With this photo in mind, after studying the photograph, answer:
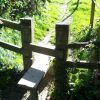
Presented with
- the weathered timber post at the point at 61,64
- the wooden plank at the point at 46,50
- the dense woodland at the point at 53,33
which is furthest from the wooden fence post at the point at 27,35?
the weathered timber post at the point at 61,64

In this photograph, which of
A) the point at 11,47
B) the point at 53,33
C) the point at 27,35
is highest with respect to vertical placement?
the point at 27,35

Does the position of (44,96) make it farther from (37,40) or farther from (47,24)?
(47,24)

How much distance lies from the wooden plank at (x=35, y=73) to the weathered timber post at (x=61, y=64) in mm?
344

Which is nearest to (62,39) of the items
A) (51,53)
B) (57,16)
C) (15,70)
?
(51,53)

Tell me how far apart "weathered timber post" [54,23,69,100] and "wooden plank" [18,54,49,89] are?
0.34 meters

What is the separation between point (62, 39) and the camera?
5.82m

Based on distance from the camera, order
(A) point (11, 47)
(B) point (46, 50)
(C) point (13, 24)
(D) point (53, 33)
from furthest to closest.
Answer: (D) point (53, 33) < (A) point (11, 47) < (C) point (13, 24) < (B) point (46, 50)

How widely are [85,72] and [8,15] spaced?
4008mm

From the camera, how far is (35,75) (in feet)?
19.7

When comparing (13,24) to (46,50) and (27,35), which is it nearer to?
(27,35)

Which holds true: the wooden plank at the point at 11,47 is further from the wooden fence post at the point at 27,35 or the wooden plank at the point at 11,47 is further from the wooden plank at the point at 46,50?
the wooden plank at the point at 46,50

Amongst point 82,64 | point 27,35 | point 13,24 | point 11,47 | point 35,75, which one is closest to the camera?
point 82,64

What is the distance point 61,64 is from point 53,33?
4017 mm

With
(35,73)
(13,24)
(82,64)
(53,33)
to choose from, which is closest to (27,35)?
(13,24)
